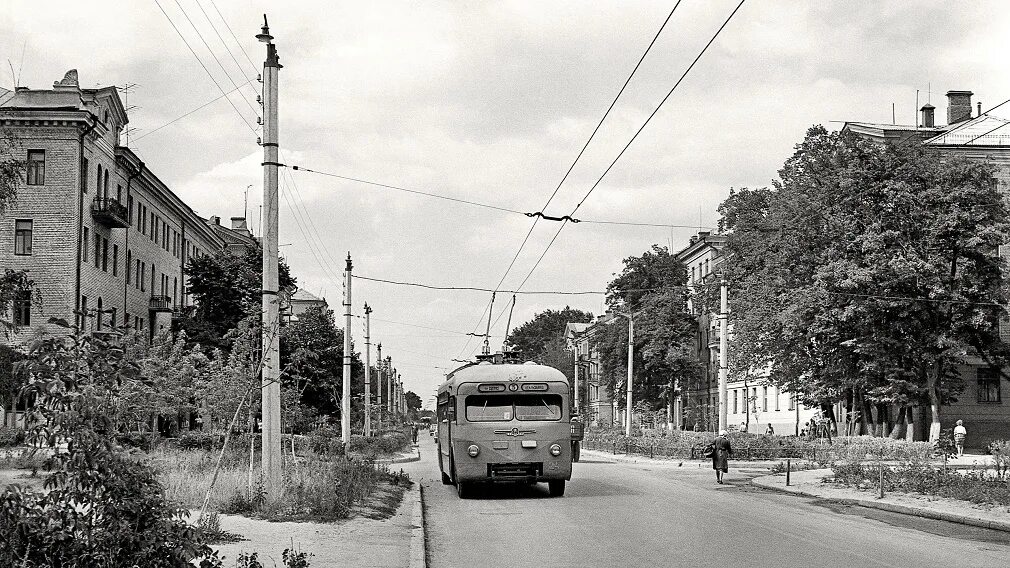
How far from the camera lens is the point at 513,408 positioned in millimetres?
23656

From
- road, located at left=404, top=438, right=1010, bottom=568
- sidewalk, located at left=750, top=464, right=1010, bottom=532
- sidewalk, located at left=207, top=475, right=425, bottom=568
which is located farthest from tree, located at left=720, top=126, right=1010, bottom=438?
sidewalk, located at left=207, top=475, right=425, bottom=568

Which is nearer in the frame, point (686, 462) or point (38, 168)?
point (686, 462)

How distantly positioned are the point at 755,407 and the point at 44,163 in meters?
49.7

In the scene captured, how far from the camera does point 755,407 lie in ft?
255

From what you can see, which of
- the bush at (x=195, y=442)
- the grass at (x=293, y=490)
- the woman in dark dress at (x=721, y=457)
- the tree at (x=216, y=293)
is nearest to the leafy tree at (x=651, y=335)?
the tree at (x=216, y=293)

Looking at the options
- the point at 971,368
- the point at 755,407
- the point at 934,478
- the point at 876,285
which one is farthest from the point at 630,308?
the point at 934,478

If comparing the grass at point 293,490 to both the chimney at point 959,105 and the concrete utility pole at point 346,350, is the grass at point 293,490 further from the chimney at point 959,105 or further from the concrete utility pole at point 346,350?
the chimney at point 959,105

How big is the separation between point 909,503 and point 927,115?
167 ft

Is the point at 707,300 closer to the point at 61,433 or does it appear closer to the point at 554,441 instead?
the point at 554,441

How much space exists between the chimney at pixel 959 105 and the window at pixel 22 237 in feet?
170

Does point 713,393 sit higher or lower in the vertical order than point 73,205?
lower

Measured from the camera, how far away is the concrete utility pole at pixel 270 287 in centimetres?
1603

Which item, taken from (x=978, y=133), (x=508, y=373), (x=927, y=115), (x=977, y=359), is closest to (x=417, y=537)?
(x=508, y=373)

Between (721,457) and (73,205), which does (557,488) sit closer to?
(721,457)
